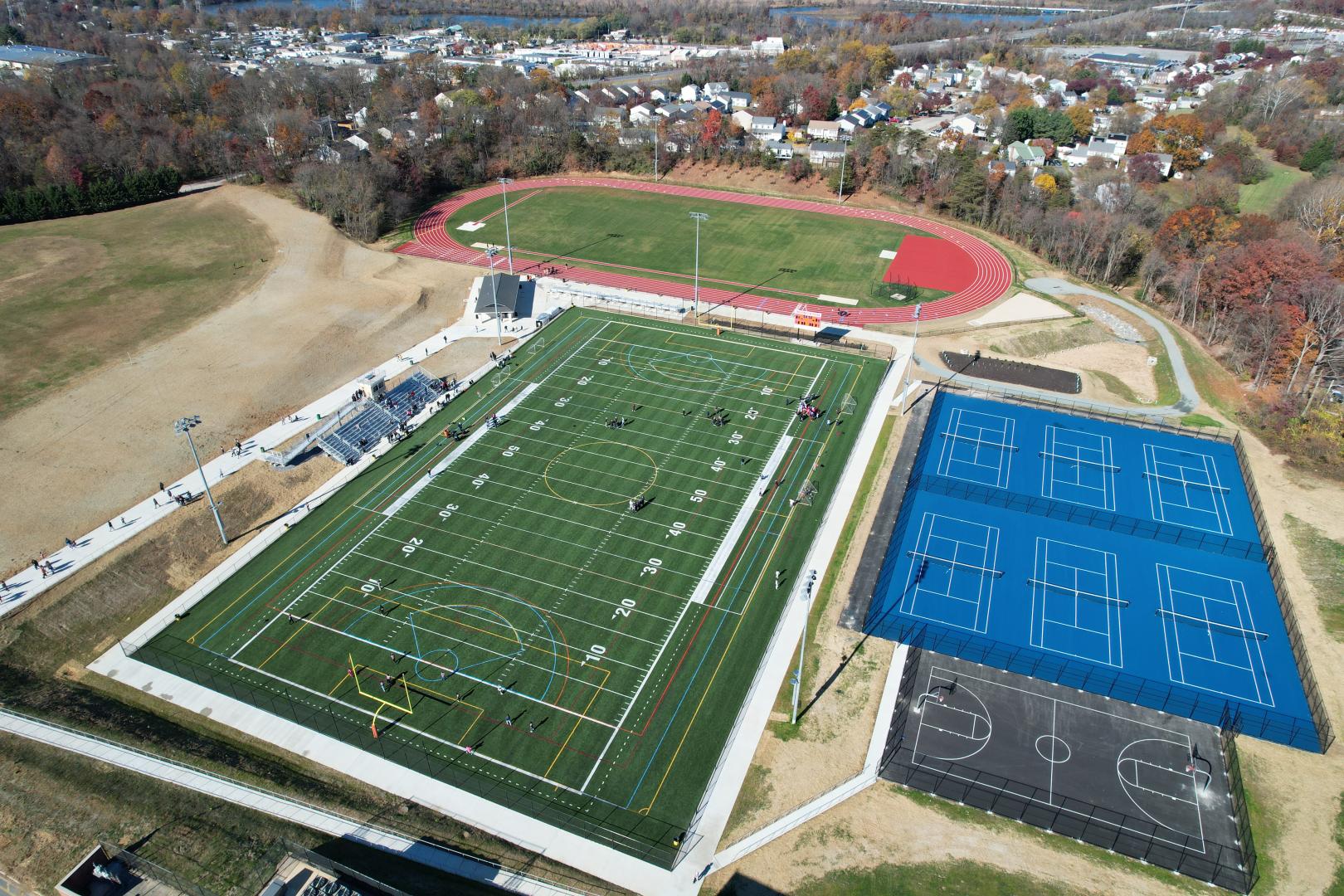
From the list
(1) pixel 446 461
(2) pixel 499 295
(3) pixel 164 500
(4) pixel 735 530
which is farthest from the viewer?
(2) pixel 499 295

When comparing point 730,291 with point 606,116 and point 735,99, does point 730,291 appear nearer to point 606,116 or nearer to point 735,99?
point 606,116

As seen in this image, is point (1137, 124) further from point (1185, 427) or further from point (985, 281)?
point (1185, 427)

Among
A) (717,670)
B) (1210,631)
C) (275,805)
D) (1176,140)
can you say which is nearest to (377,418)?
(275,805)

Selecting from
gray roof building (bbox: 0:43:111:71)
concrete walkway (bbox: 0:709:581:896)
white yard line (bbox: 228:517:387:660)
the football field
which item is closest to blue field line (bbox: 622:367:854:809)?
the football field

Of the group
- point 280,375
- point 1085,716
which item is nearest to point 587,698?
point 1085,716

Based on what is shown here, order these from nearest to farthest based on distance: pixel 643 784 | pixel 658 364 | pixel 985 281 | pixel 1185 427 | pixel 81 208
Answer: pixel 643 784 → pixel 1185 427 → pixel 658 364 → pixel 985 281 → pixel 81 208

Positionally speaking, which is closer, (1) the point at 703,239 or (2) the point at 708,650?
(2) the point at 708,650
